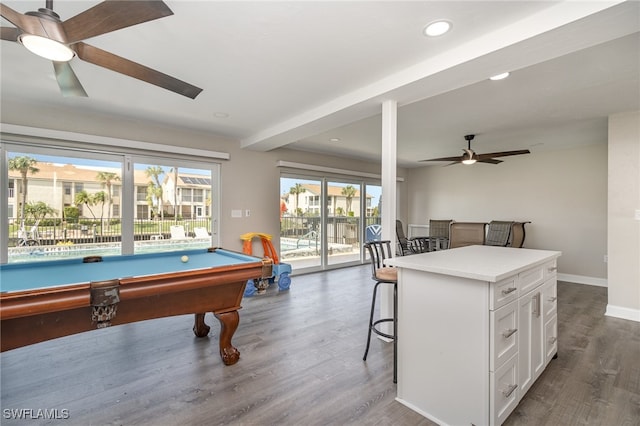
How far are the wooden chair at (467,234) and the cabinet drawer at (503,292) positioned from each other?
3.82 m

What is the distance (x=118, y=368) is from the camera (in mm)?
2268

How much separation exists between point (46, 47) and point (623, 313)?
5.59 m

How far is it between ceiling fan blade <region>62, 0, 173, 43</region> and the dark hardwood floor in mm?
2083

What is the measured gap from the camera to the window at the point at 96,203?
3248 millimetres

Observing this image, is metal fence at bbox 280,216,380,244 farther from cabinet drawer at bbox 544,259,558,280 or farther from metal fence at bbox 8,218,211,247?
cabinet drawer at bbox 544,259,558,280

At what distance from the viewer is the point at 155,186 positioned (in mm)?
4066

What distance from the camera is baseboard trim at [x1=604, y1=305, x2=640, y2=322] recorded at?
10.9 ft

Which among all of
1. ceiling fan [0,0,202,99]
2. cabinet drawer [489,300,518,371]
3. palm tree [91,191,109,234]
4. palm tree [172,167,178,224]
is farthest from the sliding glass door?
cabinet drawer [489,300,518,371]

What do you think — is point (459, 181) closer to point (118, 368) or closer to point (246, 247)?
point (246, 247)

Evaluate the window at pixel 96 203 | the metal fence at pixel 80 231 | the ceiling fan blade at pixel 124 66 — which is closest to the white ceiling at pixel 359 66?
the ceiling fan blade at pixel 124 66

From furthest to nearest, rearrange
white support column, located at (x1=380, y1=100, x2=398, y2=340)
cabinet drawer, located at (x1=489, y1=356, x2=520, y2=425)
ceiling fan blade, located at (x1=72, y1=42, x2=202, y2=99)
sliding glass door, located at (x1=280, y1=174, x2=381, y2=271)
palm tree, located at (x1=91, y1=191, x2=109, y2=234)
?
1. sliding glass door, located at (x1=280, y1=174, x2=381, y2=271)
2. palm tree, located at (x1=91, y1=191, x2=109, y2=234)
3. white support column, located at (x1=380, y1=100, x2=398, y2=340)
4. ceiling fan blade, located at (x1=72, y1=42, x2=202, y2=99)
5. cabinet drawer, located at (x1=489, y1=356, x2=520, y2=425)

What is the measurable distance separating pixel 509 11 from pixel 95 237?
4.60 meters

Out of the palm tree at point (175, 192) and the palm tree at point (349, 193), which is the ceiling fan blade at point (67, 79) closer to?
the palm tree at point (175, 192)

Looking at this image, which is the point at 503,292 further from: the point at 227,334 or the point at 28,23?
the point at 28,23
